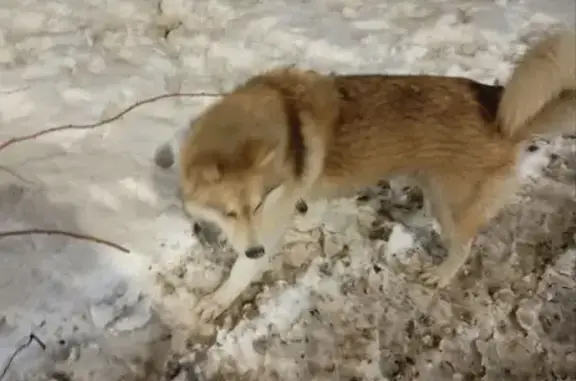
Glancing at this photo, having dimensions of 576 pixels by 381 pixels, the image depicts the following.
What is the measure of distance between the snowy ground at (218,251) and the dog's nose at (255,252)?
1.02 feet

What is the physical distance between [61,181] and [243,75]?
0.83 meters

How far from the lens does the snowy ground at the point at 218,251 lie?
6.53 ft

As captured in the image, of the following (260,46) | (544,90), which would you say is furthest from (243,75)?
(544,90)

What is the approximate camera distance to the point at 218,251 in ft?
7.12

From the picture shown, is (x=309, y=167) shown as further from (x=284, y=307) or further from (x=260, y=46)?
(x=260, y=46)

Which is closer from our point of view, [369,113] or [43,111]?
[369,113]

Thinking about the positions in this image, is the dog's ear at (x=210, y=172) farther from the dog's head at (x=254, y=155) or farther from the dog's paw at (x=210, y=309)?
the dog's paw at (x=210, y=309)

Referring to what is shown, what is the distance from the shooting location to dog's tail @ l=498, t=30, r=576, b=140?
1.60 metres

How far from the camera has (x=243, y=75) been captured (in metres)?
2.64

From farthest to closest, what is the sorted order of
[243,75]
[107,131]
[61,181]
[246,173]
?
[243,75]
[107,131]
[61,181]
[246,173]

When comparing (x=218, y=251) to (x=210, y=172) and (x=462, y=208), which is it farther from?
(x=462, y=208)

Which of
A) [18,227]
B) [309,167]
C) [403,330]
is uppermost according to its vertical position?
[309,167]

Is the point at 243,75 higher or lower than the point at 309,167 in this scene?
lower

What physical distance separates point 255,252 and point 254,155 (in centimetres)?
34
